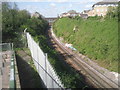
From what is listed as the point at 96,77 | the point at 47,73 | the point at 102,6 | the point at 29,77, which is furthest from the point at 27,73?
the point at 102,6

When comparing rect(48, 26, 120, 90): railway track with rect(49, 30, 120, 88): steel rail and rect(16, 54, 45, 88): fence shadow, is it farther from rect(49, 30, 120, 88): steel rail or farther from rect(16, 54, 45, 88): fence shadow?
rect(16, 54, 45, 88): fence shadow

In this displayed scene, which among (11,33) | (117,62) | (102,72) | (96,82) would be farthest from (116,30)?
(11,33)

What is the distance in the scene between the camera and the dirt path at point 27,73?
9.14 m

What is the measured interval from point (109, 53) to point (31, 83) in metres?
11.2

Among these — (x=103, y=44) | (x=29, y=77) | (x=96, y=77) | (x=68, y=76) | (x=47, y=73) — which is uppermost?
(x=47, y=73)

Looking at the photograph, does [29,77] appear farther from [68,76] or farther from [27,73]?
[68,76]

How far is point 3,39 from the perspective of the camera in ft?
61.8

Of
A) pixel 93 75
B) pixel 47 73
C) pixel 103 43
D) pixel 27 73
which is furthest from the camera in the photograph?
pixel 103 43

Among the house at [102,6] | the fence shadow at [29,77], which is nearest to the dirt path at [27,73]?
the fence shadow at [29,77]

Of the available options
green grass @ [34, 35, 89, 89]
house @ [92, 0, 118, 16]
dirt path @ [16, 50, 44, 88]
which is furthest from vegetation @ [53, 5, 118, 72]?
house @ [92, 0, 118, 16]

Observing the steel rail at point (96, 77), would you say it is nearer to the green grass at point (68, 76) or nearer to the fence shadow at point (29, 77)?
the green grass at point (68, 76)

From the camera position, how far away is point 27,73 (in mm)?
10625

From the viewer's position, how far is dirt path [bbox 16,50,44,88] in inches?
360

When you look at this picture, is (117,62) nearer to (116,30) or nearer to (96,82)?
(96,82)
